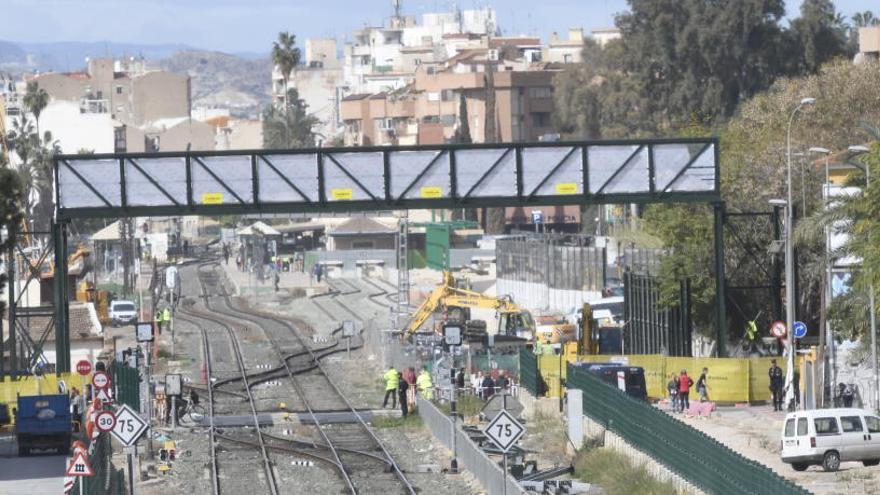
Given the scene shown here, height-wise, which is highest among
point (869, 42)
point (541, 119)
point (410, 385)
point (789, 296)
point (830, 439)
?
point (869, 42)

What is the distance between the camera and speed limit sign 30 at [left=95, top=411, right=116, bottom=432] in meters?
32.0

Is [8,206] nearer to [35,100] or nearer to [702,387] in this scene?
[702,387]

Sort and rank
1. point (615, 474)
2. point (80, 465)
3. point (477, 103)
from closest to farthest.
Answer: point (80, 465)
point (615, 474)
point (477, 103)

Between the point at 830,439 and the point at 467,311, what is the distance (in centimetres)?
4336

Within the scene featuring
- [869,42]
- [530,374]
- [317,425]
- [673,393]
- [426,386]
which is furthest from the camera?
[869,42]

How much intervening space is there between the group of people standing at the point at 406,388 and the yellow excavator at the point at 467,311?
16774 mm

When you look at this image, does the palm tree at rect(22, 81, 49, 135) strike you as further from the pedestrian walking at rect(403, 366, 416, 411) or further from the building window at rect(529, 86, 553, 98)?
the pedestrian walking at rect(403, 366, 416, 411)

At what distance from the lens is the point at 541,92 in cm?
15675

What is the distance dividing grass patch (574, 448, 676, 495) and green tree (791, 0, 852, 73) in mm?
83299

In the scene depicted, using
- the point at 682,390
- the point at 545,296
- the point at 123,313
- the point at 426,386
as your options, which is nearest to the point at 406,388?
the point at 426,386

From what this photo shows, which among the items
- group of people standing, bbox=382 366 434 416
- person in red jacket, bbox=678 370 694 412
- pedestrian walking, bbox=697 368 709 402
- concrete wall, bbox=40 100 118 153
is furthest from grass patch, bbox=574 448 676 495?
concrete wall, bbox=40 100 118 153

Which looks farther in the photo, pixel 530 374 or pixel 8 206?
pixel 530 374

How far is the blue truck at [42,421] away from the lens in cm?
4178

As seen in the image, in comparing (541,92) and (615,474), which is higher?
(541,92)
